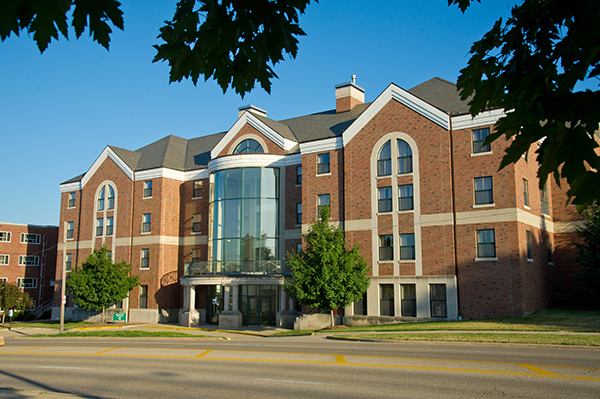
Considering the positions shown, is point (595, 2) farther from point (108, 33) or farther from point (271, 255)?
point (271, 255)

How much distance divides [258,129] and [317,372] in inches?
1073

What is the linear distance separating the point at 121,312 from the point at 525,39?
4174 centimetres

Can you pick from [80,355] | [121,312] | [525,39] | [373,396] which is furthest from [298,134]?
[525,39]

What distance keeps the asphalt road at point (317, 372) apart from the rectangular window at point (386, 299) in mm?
11921

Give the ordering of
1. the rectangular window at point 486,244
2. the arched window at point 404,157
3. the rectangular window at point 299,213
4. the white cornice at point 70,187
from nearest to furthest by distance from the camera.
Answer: the rectangular window at point 486,244, the arched window at point 404,157, the rectangular window at point 299,213, the white cornice at point 70,187

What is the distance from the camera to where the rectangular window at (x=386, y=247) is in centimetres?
3095

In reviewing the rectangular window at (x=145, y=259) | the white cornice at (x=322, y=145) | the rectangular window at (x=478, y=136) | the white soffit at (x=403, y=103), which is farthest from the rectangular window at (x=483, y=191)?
the rectangular window at (x=145, y=259)

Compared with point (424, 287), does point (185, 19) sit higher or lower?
higher

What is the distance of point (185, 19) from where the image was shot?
3.58m

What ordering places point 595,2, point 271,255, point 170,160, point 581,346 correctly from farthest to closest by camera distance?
point 170,160
point 271,255
point 581,346
point 595,2

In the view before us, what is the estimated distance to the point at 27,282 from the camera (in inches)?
2306

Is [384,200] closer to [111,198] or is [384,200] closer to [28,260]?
[111,198]

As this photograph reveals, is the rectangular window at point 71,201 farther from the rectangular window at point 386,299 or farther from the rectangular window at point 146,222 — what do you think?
the rectangular window at point 386,299

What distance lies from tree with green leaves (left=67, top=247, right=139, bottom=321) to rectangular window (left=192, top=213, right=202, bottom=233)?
588 cm
